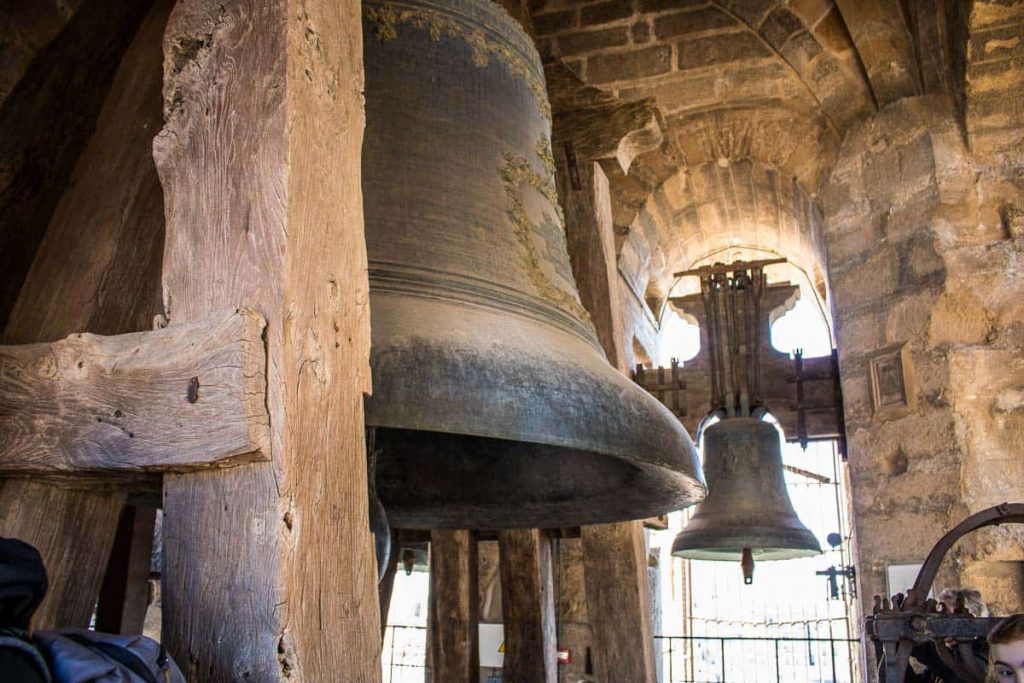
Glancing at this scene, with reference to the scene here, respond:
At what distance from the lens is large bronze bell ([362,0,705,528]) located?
1.18 metres

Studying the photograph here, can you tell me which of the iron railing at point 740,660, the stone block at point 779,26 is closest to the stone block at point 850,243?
the stone block at point 779,26

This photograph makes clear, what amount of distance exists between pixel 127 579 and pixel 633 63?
10.2 feet

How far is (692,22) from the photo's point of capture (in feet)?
13.9

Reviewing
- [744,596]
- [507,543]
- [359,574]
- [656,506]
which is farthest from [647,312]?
[744,596]

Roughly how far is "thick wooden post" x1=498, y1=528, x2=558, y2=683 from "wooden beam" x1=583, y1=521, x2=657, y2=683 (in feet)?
1.29

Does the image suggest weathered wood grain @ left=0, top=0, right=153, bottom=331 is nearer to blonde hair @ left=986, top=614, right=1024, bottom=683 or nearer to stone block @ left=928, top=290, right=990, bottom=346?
blonde hair @ left=986, top=614, right=1024, bottom=683

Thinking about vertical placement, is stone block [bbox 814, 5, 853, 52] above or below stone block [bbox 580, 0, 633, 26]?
below

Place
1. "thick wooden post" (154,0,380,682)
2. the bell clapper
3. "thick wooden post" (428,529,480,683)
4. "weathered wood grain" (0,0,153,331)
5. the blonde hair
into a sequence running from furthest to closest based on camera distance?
the bell clapper < "thick wooden post" (428,529,480,683) < the blonde hair < "weathered wood grain" (0,0,153,331) < "thick wooden post" (154,0,380,682)

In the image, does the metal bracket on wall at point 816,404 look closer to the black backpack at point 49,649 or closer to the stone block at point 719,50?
the stone block at point 719,50

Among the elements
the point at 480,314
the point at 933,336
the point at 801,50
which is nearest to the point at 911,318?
the point at 933,336

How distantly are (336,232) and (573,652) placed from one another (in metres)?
4.63

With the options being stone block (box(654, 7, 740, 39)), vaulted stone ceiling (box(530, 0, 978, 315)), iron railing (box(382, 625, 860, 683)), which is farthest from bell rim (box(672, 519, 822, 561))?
iron railing (box(382, 625, 860, 683))

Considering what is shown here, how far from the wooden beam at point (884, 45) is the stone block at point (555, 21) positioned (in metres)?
1.19

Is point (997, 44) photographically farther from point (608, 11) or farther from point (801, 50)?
point (608, 11)
